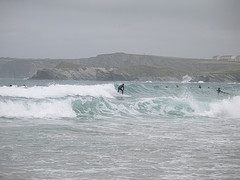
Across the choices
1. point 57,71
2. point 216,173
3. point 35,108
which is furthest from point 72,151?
point 57,71

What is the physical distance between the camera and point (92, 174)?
24.3ft

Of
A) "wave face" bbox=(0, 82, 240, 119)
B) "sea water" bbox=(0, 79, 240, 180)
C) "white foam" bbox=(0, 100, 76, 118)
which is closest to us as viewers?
"sea water" bbox=(0, 79, 240, 180)

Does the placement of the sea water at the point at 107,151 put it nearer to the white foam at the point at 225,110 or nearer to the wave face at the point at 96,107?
the wave face at the point at 96,107

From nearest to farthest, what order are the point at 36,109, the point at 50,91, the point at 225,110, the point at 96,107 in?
the point at 36,109 → the point at 96,107 → the point at 225,110 → the point at 50,91

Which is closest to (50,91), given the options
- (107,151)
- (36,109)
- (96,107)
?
(96,107)

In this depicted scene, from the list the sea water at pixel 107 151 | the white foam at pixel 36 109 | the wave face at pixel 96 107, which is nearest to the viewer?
the sea water at pixel 107 151

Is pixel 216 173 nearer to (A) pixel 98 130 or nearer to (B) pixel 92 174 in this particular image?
(B) pixel 92 174

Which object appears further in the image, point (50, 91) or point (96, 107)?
point (50, 91)

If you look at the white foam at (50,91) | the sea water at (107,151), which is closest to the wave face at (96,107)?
the white foam at (50,91)

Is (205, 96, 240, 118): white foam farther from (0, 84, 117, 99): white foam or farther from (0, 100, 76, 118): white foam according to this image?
(0, 84, 117, 99): white foam

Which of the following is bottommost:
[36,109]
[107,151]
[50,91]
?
[107,151]

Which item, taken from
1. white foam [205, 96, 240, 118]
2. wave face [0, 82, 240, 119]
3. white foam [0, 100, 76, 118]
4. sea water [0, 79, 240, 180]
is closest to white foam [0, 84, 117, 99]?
wave face [0, 82, 240, 119]

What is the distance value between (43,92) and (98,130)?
1782 cm

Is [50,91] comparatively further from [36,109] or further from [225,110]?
[225,110]
